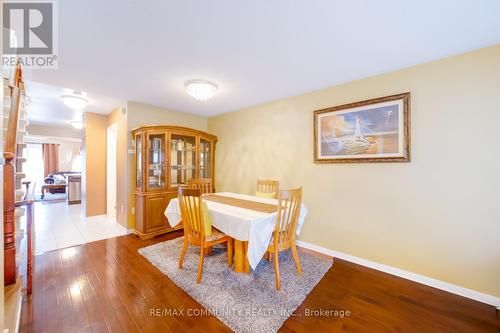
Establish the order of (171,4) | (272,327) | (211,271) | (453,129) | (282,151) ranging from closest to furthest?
(171,4), (272,327), (453,129), (211,271), (282,151)

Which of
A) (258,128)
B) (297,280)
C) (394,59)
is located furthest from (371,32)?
(297,280)

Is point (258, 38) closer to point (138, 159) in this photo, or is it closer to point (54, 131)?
point (138, 159)

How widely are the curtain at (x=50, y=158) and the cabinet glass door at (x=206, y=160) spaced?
7718 mm

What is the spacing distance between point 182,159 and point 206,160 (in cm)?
57

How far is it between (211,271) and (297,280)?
0.95 metres

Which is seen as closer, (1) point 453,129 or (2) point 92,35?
(2) point 92,35

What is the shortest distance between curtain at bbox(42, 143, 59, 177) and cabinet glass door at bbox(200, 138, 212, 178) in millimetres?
7718

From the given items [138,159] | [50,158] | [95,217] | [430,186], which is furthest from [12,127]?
[50,158]

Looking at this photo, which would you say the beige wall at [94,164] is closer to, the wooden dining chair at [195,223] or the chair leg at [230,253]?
the wooden dining chair at [195,223]

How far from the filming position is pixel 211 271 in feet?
7.26

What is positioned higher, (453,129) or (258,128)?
(258,128)

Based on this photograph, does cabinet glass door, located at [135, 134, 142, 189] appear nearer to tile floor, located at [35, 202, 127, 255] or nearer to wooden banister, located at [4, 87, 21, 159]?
tile floor, located at [35, 202, 127, 255]

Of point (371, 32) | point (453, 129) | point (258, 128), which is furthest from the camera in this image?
point (258, 128)

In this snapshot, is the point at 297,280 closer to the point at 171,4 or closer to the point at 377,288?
the point at 377,288
